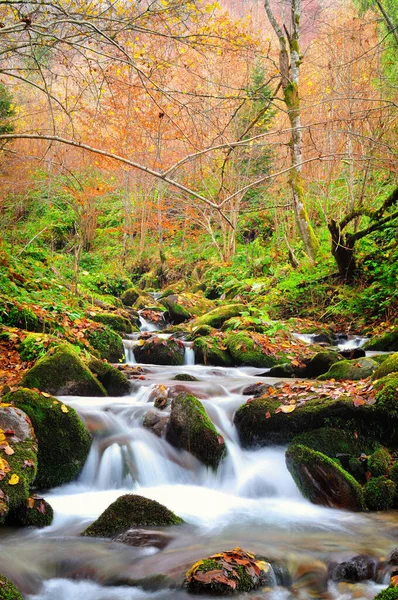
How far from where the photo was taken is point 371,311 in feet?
38.5

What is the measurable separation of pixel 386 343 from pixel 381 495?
18.2ft

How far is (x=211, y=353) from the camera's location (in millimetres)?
9992

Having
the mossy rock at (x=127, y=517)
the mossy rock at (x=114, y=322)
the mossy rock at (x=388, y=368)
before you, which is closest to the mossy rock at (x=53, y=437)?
the mossy rock at (x=127, y=517)

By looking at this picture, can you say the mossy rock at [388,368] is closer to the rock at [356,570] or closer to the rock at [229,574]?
the rock at [356,570]

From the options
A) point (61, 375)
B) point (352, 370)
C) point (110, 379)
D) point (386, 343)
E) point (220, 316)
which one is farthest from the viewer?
point (220, 316)

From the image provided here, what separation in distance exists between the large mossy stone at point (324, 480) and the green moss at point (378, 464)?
0.24m

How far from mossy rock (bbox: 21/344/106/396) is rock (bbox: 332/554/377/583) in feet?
13.3

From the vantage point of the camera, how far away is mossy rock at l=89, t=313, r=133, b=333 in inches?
438

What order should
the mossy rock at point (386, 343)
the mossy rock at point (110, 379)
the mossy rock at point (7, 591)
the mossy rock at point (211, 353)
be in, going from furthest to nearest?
the mossy rock at point (211, 353) → the mossy rock at point (386, 343) → the mossy rock at point (110, 379) → the mossy rock at point (7, 591)

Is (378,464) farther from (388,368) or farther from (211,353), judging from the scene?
(211,353)

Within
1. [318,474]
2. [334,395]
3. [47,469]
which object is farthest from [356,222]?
[47,469]

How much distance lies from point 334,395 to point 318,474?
49.5 inches

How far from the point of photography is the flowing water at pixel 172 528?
11.7ft

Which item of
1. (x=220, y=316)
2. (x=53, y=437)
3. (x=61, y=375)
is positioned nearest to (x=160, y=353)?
(x=220, y=316)
